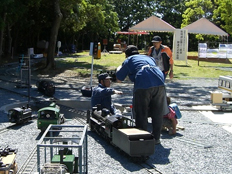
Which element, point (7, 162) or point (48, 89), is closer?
point (7, 162)

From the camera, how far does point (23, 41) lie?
35.4 meters

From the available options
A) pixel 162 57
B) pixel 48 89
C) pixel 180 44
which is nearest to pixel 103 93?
pixel 162 57

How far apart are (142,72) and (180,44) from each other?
19257 millimetres

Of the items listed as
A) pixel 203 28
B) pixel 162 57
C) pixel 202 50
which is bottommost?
pixel 162 57

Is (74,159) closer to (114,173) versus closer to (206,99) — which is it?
(114,173)

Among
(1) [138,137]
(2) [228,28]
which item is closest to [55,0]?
(1) [138,137]

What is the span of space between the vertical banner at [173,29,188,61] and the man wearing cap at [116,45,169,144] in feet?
61.6

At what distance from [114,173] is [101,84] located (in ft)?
8.36

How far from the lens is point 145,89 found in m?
6.14

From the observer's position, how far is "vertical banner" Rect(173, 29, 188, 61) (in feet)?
80.9

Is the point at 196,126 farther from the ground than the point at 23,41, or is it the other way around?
the point at 23,41

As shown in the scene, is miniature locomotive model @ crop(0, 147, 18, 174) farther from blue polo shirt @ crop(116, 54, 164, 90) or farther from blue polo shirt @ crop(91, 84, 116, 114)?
blue polo shirt @ crop(91, 84, 116, 114)

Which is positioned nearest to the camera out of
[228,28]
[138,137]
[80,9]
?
[138,137]

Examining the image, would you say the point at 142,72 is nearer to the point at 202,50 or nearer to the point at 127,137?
the point at 127,137
